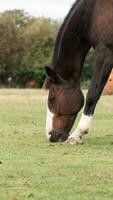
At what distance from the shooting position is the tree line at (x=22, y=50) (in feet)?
224

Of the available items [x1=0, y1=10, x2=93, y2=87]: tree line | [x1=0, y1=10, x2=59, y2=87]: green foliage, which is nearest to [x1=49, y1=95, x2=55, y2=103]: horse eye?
[x1=0, y1=10, x2=93, y2=87]: tree line

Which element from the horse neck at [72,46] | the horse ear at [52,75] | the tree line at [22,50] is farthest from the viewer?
the tree line at [22,50]

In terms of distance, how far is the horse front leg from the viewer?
11008mm

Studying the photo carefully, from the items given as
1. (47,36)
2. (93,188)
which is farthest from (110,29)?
(47,36)

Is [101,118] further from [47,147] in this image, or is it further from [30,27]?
[30,27]

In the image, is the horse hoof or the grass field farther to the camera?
Result: the horse hoof

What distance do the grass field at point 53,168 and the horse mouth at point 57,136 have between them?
13cm

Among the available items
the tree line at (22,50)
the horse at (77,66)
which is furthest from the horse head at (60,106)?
the tree line at (22,50)

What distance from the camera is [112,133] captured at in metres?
13.1

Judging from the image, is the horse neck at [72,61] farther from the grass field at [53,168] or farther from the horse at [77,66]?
the grass field at [53,168]

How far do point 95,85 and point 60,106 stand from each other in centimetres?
72

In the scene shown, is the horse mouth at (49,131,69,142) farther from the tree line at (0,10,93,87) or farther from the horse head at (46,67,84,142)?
the tree line at (0,10,93,87)

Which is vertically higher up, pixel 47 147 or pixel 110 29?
pixel 110 29

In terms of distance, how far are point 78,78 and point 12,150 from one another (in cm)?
228
